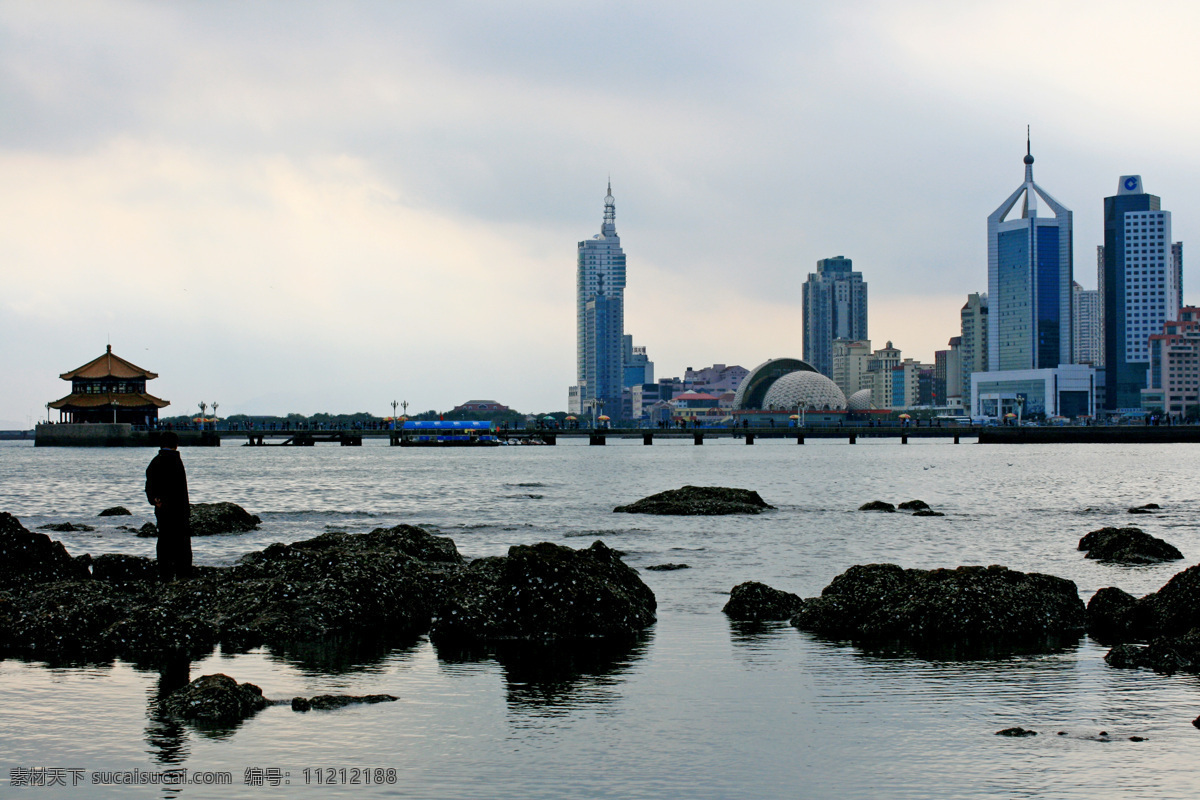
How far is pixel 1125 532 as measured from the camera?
26.8m

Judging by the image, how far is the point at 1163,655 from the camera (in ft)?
42.8

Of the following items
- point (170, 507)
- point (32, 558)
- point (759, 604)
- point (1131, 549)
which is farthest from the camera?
point (1131, 549)

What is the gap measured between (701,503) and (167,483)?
94.9 ft

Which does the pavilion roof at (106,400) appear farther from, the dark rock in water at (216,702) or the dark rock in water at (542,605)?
the dark rock in water at (216,702)

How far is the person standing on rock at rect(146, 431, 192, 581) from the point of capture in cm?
1573

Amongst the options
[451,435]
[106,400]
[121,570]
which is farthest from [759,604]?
[451,435]

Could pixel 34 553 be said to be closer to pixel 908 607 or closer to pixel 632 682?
pixel 632 682

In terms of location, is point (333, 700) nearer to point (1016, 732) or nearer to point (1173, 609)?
point (1016, 732)

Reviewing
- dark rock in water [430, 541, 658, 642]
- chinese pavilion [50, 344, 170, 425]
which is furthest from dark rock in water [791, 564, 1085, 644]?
chinese pavilion [50, 344, 170, 425]

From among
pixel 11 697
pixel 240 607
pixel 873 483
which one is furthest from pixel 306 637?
pixel 873 483

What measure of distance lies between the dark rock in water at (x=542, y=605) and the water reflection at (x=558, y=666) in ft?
1.23

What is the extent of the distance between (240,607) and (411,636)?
2583 millimetres

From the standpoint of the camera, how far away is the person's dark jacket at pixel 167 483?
15719mm

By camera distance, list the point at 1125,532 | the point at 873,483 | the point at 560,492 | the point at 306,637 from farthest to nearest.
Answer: the point at 873,483 < the point at 560,492 < the point at 1125,532 < the point at 306,637
